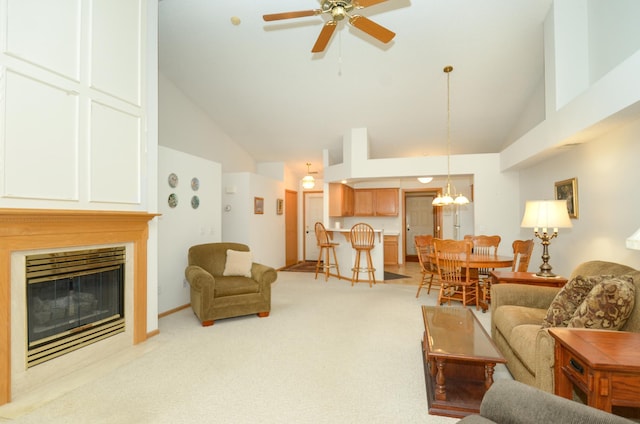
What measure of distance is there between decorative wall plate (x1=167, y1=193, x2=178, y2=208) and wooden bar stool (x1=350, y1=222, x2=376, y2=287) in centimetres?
290

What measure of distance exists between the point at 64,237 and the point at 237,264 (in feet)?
6.39

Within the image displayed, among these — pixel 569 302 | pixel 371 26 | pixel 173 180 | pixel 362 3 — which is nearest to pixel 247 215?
pixel 173 180

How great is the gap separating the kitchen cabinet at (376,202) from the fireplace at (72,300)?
596 centimetres

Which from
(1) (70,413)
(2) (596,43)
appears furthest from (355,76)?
(1) (70,413)

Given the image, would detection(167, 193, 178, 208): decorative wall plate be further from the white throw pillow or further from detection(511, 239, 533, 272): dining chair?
detection(511, 239, 533, 272): dining chair

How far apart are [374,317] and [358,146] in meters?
3.32

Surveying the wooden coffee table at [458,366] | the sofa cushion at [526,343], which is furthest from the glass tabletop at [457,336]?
the sofa cushion at [526,343]

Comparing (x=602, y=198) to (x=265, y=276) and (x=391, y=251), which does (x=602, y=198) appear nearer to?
(x=265, y=276)

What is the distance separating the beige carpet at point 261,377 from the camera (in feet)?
6.45

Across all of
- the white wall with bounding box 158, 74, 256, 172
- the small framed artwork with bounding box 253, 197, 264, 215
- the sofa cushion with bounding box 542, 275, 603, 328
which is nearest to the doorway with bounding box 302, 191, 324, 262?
the small framed artwork with bounding box 253, 197, 264, 215

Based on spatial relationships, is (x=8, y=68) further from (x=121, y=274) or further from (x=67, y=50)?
(x=121, y=274)

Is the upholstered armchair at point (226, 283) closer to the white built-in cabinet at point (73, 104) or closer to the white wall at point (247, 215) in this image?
the white built-in cabinet at point (73, 104)

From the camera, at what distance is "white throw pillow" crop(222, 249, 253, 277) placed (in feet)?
13.5

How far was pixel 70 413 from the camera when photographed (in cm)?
199
